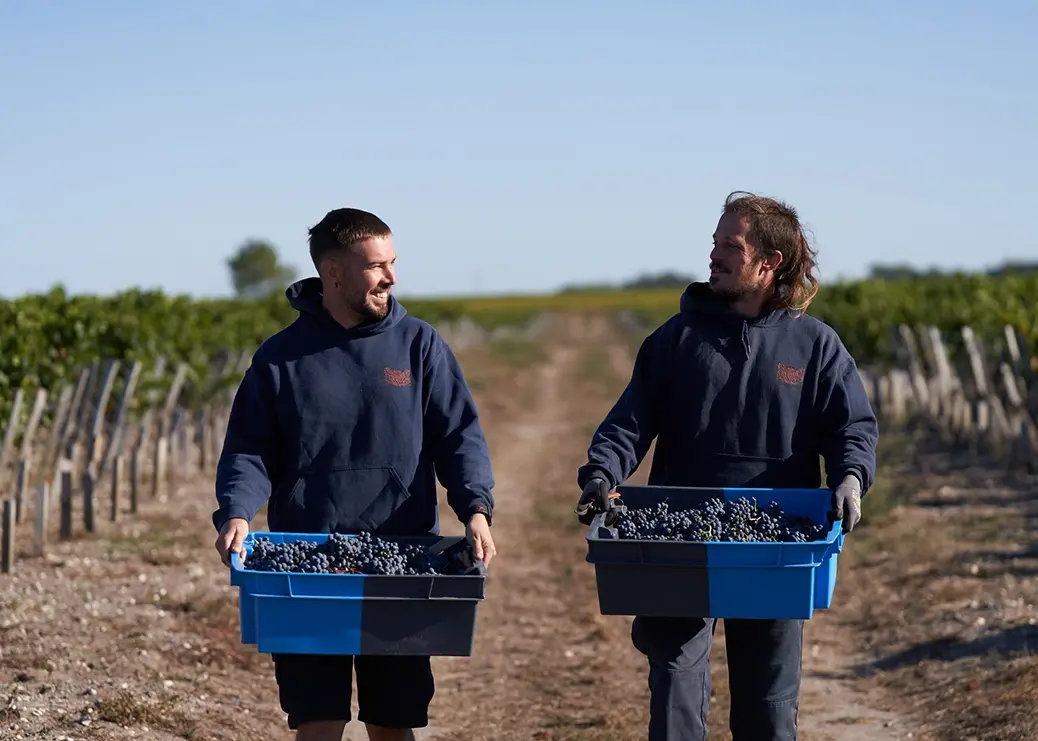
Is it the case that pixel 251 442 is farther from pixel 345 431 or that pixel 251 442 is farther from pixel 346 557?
pixel 346 557

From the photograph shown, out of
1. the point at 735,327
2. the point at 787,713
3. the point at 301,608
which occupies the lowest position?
the point at 787,713

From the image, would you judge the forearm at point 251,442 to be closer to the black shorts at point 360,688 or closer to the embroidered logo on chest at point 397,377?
the embroidered logo on chest at point 397,377

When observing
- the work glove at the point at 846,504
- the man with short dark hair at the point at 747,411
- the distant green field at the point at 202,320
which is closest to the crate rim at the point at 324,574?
the man with short dark hair at the point at 747,411

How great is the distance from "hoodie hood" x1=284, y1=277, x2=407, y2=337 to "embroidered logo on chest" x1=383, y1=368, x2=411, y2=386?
0.12 m

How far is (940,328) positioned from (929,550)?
33.9ft

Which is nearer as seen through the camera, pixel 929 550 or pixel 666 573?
pixel 666 573

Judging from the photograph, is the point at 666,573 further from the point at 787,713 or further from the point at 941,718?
the point at 941,718

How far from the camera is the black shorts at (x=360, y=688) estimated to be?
4129 mm

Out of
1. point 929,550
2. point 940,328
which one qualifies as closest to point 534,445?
point 940,328

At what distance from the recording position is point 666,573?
13.3 feet

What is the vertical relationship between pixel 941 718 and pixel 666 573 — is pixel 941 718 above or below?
below

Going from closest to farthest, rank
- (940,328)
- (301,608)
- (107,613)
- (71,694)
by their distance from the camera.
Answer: (301,608) → (71,694) → (107,613) → (940,328)

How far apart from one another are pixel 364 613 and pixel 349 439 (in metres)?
0.55

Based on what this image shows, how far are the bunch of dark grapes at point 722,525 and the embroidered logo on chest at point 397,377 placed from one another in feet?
2.39
